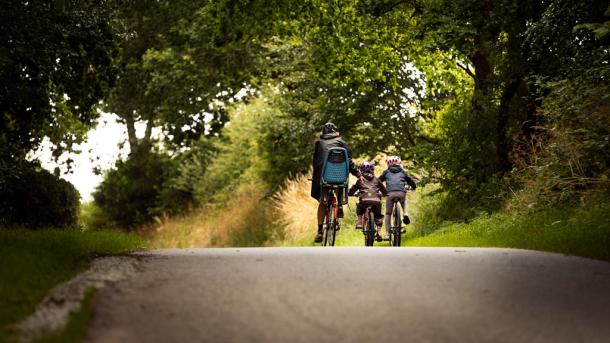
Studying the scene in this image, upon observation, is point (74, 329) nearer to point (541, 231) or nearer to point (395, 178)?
point (541, 231)

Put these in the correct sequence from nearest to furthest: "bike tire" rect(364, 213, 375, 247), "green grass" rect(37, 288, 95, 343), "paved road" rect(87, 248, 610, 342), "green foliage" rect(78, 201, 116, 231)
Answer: "green grass" rect(37, 288, 95, 343) < "paved road" rect(87, 248, 610, 342) < "bike tire" rect(364, 213, 375, 247) < "green foliage" rect(78, 201, 116, 231)

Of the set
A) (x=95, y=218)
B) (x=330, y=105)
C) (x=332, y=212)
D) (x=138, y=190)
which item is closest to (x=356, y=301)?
(x=332, y=212)

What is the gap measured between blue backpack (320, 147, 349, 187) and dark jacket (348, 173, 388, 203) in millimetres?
621

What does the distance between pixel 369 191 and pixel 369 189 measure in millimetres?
36

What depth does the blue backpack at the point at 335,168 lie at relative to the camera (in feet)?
48.9

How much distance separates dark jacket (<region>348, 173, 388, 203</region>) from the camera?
50.9 ft

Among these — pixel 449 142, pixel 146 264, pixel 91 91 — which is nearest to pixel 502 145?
pixel 449 142

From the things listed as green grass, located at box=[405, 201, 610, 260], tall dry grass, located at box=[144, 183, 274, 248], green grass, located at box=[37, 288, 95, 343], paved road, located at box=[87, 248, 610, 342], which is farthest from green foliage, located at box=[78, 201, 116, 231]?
green grass, located at box=[37, 288, 95, 343]

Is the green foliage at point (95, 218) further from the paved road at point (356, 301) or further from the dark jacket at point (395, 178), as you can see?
the paved road at point (356, 301)

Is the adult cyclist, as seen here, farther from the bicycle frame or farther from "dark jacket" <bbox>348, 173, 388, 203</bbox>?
"dark jacket" <bbox>348, 173, 388, 203</bbox>

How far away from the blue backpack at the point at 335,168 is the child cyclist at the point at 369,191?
2.03 ft

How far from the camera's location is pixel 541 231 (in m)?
14.2

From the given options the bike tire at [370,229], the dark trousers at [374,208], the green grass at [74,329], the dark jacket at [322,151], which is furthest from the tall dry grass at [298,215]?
the green grass at [74,329]

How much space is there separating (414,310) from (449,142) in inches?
558
